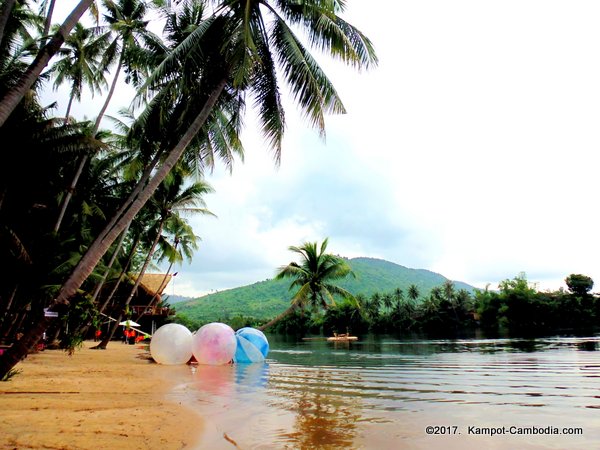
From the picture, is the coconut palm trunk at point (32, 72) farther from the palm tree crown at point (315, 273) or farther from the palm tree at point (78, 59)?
the palm tree crown at point (315, 273)

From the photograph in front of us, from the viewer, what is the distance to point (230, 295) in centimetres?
14362

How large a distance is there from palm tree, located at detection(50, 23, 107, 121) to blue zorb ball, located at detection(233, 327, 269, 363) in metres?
10.7

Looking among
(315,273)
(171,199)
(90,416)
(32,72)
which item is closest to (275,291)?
(315,273)

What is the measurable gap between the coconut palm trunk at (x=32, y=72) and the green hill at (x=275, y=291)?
9022cm

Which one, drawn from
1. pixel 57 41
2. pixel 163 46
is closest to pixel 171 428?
pixel 57 41

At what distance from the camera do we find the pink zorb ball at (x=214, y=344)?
13.0 meters

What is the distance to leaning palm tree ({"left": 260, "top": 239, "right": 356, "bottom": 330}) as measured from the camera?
92.0 ft

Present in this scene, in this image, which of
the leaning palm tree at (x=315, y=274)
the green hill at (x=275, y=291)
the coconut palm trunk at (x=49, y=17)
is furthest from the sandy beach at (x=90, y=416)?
the green hill at (x=275, y=291)

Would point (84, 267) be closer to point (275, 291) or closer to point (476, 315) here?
point (476, 315)

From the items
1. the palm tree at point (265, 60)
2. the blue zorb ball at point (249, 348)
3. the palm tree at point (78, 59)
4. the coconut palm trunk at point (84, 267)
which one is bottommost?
the blue zorb ball at point (249, 348)

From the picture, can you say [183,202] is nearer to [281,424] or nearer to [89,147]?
[89,147]

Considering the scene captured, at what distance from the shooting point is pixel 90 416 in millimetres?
5016

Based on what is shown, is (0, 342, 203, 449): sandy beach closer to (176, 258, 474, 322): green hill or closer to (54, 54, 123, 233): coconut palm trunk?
(54, 54, 123, 233): coconut palm trunk

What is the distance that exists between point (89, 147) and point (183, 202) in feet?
36.4
